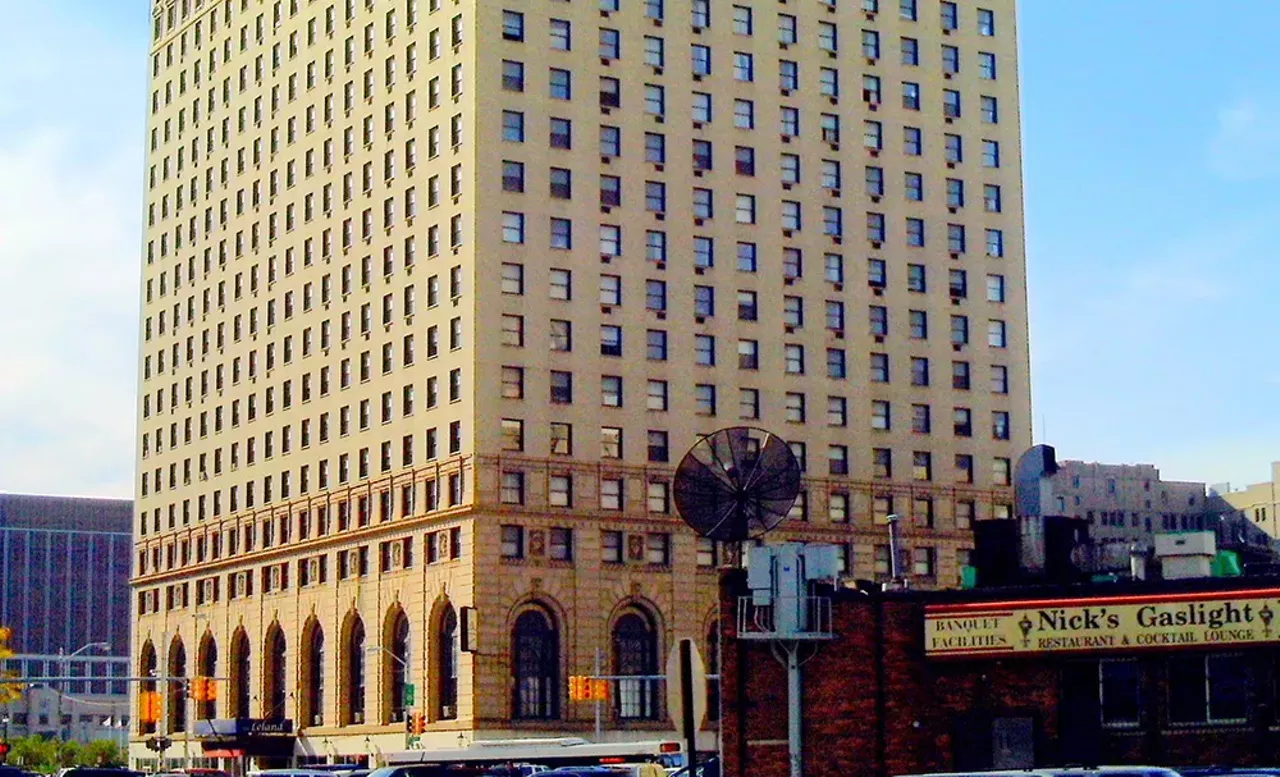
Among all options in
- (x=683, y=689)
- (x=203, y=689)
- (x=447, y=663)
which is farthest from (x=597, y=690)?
(x=683, y=689)

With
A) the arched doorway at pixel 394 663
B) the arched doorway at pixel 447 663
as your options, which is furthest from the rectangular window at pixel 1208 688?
the arched doorway at pixel 394 663

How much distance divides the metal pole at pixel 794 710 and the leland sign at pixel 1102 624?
3.20m

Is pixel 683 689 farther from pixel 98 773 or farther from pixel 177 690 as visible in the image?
pixel 177 690

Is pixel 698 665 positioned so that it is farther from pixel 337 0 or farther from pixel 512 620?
pixel 337 0

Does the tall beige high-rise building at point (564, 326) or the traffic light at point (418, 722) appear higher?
the tall beige high-rise building at point (564, 326)

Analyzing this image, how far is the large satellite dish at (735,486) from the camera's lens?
56.8 meters

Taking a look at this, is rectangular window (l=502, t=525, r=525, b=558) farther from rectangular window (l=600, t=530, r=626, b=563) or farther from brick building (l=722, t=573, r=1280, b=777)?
brick building (l=722, t=573, r=1280, b=777)

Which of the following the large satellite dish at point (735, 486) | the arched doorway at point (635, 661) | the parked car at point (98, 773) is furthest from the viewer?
the arched doorway at point (635, 661)

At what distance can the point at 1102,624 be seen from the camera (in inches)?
1948

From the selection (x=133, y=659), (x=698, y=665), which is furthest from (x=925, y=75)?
(x=698, y=665)

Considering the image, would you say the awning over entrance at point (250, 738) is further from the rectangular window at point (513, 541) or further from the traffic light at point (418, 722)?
the rectangular window at point (513, 541)

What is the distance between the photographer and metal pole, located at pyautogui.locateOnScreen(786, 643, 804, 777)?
5162cm

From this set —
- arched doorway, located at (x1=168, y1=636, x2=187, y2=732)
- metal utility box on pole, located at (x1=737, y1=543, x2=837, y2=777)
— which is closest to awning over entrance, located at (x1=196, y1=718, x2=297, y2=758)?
arched doorway, located at (x1=168, y1=636, x2=187, y2=732)

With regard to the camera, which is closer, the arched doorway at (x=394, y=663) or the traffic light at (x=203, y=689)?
the arched doorway at (x=394, y=663)
